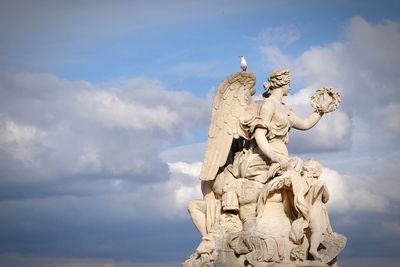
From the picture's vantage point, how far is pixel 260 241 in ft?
77.7

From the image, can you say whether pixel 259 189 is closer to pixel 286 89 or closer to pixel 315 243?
pixel 315 243

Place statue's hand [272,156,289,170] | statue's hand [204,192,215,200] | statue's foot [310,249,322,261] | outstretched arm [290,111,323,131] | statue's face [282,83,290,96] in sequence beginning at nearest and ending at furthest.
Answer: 1. statue's foot [310,249,322,261]
2. statue's hand [272,156,289,170]
3. statue's hand [204,192,215,200]
4. statue's face [282,83,290,96]
5. outstretched arm [290,111,323,131]

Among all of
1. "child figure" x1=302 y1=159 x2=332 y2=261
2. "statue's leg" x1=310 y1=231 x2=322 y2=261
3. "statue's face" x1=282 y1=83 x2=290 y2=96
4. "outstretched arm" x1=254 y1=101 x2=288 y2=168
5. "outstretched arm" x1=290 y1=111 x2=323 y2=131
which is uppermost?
"statue's face" x1=282 y1=83 x2=290 y2=96

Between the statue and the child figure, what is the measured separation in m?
0.02

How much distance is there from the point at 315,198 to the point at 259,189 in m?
1.21

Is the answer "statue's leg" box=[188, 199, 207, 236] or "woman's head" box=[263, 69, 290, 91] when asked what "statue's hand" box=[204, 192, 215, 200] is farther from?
"woman's head" box=[263, 69, 290, 91]

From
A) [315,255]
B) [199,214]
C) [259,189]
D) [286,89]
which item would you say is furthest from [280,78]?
[315,255]

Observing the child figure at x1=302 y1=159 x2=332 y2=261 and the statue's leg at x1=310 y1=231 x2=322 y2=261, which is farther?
the child figure at x1=302 y1=159 x2=332 y2=261

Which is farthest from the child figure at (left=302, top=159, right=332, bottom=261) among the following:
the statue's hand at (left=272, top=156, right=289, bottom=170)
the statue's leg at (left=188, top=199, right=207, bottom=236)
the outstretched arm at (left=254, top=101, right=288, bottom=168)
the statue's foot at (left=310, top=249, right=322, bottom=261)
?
the statue's leg at (left=188, top=199, right=207, bottom=236)

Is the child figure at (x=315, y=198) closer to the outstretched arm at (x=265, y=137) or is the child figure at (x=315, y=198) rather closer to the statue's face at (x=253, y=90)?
the outstretched arm at (x=265, y=137)

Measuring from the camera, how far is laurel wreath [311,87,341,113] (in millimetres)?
25328

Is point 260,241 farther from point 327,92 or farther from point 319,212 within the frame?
point 327,92

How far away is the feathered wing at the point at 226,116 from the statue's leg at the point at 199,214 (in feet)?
2.37

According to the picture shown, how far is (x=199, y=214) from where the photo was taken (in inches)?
982
